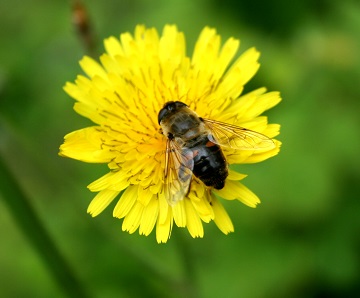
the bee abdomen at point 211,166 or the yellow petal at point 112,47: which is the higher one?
the yellow petal at point 112,47

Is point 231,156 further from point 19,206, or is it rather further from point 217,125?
point 19,206

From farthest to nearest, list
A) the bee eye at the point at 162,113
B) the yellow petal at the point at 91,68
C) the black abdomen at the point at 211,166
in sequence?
the yellow petal at the point at 91,68 → the bee eye at the point at 162,113 → the black abdomen at the point at 211,166

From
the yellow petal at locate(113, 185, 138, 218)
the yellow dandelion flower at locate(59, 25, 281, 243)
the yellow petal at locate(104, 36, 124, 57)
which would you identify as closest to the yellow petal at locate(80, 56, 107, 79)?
the yellow dandelion flower at locate(59, 25, 281, 243)

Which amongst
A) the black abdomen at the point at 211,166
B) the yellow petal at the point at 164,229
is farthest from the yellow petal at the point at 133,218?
the black abdomen at the point at 211,166

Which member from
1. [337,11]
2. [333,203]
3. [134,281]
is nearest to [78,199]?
[134,281]

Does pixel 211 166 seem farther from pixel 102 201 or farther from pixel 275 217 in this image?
pixel 275 217

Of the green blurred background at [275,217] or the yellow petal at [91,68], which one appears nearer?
the yellow petal at [91,68]

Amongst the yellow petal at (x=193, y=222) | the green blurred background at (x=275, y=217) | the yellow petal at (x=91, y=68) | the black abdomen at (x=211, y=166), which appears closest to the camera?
the black abdomen at (x=211, y=166)

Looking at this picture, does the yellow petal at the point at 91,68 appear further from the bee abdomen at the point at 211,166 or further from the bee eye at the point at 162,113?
the bee abdomen at the point at 211,166

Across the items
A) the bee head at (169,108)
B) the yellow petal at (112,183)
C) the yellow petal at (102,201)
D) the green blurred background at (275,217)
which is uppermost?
the bee head at (169,108)

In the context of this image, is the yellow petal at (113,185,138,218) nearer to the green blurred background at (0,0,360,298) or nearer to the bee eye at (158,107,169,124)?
the bee eye at (158,107,169,124)
